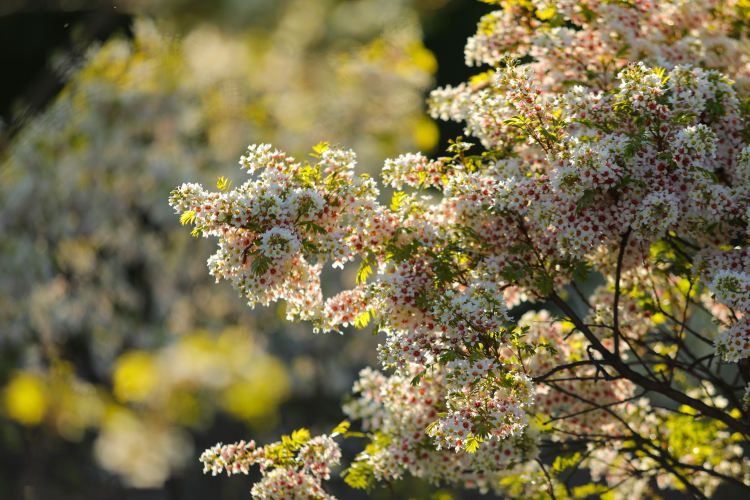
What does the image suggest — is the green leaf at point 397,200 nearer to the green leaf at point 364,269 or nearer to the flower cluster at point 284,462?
the green leaf at point 364,269

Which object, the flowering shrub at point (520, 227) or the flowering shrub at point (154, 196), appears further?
the flowering shrub at point (154, 196)

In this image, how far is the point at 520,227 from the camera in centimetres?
448

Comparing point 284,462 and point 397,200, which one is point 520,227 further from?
point 284,462

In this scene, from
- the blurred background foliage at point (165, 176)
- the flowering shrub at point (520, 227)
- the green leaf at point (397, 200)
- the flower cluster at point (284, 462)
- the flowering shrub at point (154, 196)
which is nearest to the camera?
the flowering shrub at point (520, 227)

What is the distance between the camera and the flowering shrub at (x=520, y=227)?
3912mm

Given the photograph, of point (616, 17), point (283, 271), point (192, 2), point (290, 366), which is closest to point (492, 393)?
point (283, 271)

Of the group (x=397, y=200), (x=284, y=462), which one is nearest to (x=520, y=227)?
(x=397, y=200)

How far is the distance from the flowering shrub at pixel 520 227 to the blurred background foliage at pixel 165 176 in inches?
192

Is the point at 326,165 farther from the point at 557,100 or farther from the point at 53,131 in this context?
the point at 53,131

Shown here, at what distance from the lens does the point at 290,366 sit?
1572 centimetres

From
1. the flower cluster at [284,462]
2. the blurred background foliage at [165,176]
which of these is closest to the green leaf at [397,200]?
the flower cluster at [284,462]

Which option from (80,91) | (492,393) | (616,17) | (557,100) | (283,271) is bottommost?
(492,393)

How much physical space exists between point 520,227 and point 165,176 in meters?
8.13

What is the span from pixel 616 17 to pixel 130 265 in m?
8.93
